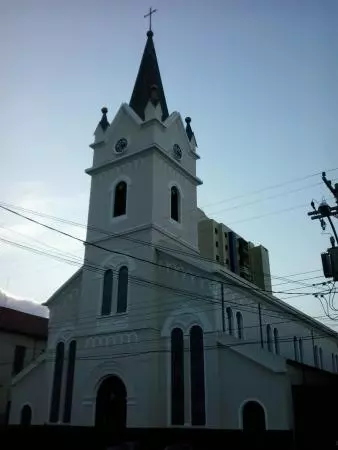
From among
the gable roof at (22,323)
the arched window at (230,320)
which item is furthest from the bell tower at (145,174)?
the gable roof at (22,323)

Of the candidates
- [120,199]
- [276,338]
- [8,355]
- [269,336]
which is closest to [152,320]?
[120,199]

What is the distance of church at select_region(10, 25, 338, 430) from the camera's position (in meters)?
21.4

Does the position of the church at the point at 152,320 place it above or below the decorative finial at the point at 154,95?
below

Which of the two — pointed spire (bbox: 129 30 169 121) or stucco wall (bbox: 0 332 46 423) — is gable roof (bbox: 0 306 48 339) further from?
pointed spire (bbox: 129 30 169 121)

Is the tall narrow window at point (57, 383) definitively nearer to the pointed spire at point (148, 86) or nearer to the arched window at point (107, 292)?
the arched window at point (107, 292)

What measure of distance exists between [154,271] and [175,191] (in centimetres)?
680

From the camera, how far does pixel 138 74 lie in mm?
34344

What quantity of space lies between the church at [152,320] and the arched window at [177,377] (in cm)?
5

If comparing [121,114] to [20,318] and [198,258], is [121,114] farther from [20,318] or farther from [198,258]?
[20,318]

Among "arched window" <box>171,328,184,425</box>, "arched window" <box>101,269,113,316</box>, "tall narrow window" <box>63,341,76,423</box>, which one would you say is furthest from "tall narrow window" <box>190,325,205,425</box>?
"tall narrow window" <box>63,341,76,423</box>

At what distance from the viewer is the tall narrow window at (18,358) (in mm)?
36062

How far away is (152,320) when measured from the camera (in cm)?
2419

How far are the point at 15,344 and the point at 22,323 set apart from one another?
2534 mm

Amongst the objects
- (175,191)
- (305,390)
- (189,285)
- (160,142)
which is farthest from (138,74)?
(305,390)
